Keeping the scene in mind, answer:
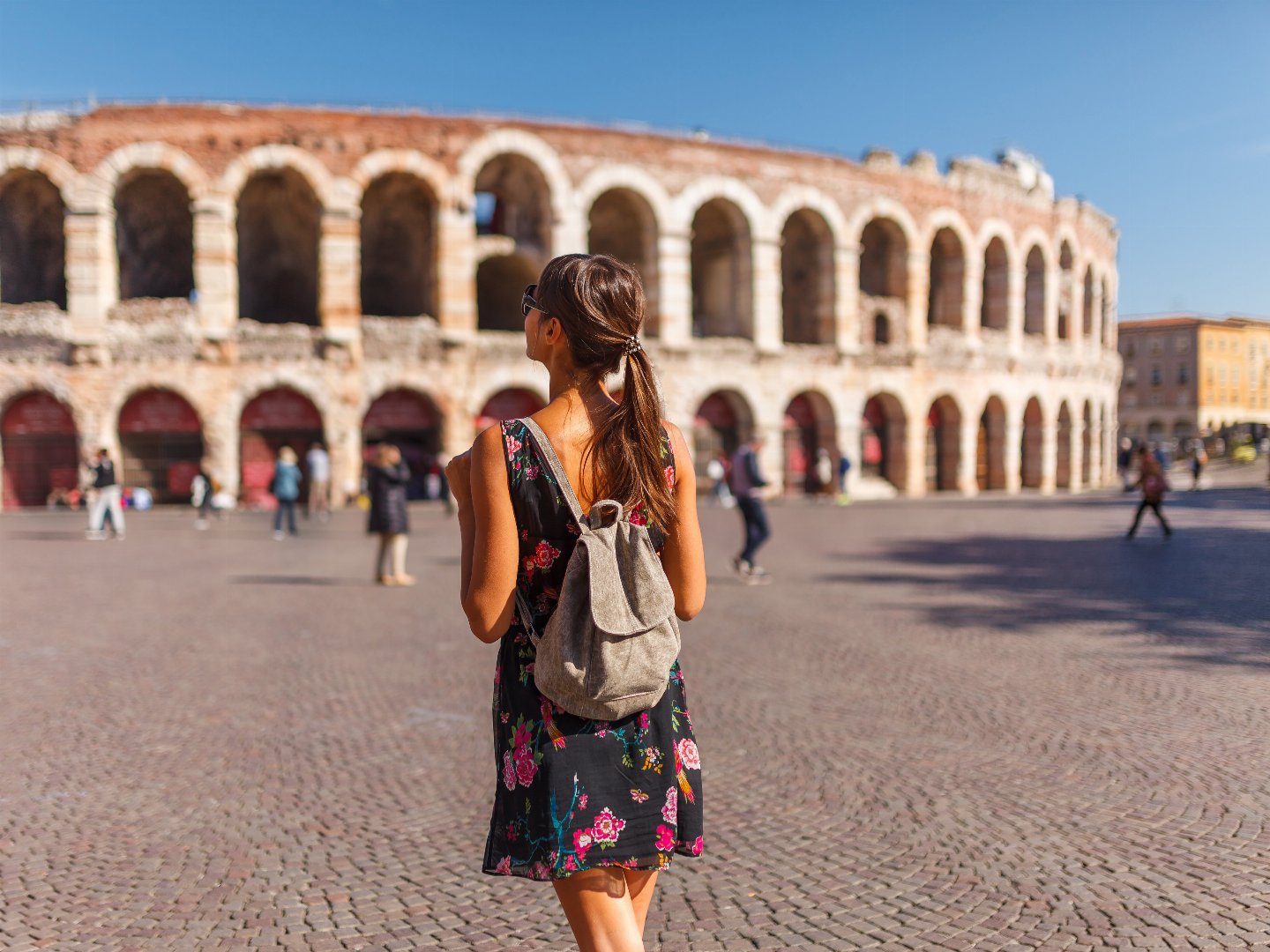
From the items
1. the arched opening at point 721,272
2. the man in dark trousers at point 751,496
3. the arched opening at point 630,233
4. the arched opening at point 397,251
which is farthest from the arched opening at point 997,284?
the man in dark trousers at point 751,496

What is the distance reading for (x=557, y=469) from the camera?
2.02 meters

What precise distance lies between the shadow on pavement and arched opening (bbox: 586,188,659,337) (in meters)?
13.9

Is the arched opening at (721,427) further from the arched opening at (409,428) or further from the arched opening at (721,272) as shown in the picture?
the arched opening at (409,428)

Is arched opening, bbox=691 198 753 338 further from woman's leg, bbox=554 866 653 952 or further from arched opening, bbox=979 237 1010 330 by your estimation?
woman's leg, bbox=554 866 653 952

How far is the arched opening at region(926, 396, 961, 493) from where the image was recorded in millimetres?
32656

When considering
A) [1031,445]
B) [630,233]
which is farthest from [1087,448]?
[630,233]

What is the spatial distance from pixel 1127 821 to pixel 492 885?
2.58 metres

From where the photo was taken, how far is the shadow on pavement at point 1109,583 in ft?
26.3

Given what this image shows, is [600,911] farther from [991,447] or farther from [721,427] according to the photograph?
[991,447]

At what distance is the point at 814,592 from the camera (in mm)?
10438

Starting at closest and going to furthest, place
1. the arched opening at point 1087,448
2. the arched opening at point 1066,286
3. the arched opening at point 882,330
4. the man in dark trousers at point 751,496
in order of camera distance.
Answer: the man in dark trousers at point 751,496 < the arched opening at point 882,330 < the arched opening at point 1066,286 < the arched opening at point 1087,448

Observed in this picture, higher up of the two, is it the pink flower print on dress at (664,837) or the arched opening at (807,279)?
the arched opening at (807,279)

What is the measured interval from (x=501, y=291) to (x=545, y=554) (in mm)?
29841

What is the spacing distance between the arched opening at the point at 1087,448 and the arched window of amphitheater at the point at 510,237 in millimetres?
23197
